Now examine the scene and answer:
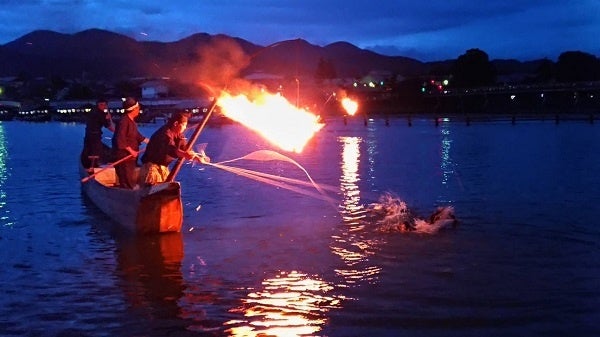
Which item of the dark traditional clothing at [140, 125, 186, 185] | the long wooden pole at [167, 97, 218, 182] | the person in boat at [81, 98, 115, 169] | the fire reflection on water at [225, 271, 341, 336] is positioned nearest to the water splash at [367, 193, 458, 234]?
the fire reflection on water at [225, 271, 341, 336]

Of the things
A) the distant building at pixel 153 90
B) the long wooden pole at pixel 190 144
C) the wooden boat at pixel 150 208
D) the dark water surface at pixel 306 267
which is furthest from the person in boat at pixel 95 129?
the distant building at pixel 153 90

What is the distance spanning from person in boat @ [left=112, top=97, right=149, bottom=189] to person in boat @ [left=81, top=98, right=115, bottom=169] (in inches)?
39.6

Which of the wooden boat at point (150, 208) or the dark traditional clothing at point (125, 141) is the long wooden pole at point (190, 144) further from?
the dark traditional clothing at point (125, 141)

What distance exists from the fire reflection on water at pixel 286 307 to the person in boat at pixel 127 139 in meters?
5.47

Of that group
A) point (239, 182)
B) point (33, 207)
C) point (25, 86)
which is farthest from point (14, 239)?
point (25, 86)

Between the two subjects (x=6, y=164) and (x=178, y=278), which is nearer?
(x=178, y=278)

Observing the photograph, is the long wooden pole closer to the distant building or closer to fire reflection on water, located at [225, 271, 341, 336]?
fire reflection on water, located at [225, 271, 341, 336]

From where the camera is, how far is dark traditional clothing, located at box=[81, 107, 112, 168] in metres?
16.2

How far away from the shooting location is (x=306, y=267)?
11.4 metres

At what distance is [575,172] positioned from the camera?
25828 millimetres

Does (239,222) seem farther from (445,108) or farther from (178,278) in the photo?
(445,108)

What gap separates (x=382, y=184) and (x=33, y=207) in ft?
35.7

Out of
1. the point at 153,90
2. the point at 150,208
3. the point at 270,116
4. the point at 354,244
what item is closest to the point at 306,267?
the point at 354,244

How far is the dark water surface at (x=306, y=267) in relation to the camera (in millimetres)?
8680
